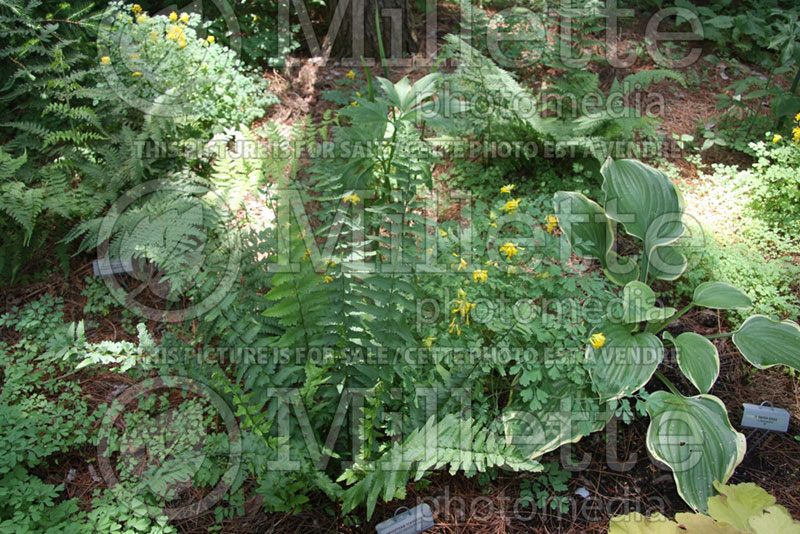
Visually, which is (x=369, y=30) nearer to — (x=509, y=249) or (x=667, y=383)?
(x=509, y=249)

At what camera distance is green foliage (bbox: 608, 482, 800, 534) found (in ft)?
4.02

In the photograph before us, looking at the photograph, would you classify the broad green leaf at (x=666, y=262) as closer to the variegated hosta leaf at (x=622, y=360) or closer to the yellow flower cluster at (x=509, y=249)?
the variegated hosta leaf at (x=622, y=360)

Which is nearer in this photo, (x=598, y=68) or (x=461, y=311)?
(x=461, y=311)

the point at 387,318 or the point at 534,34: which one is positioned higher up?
the point at 534,34

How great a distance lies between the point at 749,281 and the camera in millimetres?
2574

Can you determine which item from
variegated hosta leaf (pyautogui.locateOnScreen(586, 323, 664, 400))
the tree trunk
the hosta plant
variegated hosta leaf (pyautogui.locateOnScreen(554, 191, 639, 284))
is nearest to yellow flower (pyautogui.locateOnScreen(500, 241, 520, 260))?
the hosta plant

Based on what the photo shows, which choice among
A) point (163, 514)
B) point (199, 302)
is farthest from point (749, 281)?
point (163, 514)

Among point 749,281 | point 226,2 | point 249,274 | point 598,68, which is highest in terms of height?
point 226,2

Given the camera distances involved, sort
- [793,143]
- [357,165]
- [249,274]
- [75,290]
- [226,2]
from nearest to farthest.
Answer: [249,274] → [357,165] → [75,290] → [793,143] → [226,2]

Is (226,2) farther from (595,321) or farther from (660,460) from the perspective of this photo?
(660,460)

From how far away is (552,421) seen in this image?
6.43 feet

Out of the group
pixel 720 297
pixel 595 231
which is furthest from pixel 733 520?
pixel 595 231

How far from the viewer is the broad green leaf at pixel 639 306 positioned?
6.64 ft

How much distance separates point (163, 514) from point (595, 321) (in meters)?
1.65
